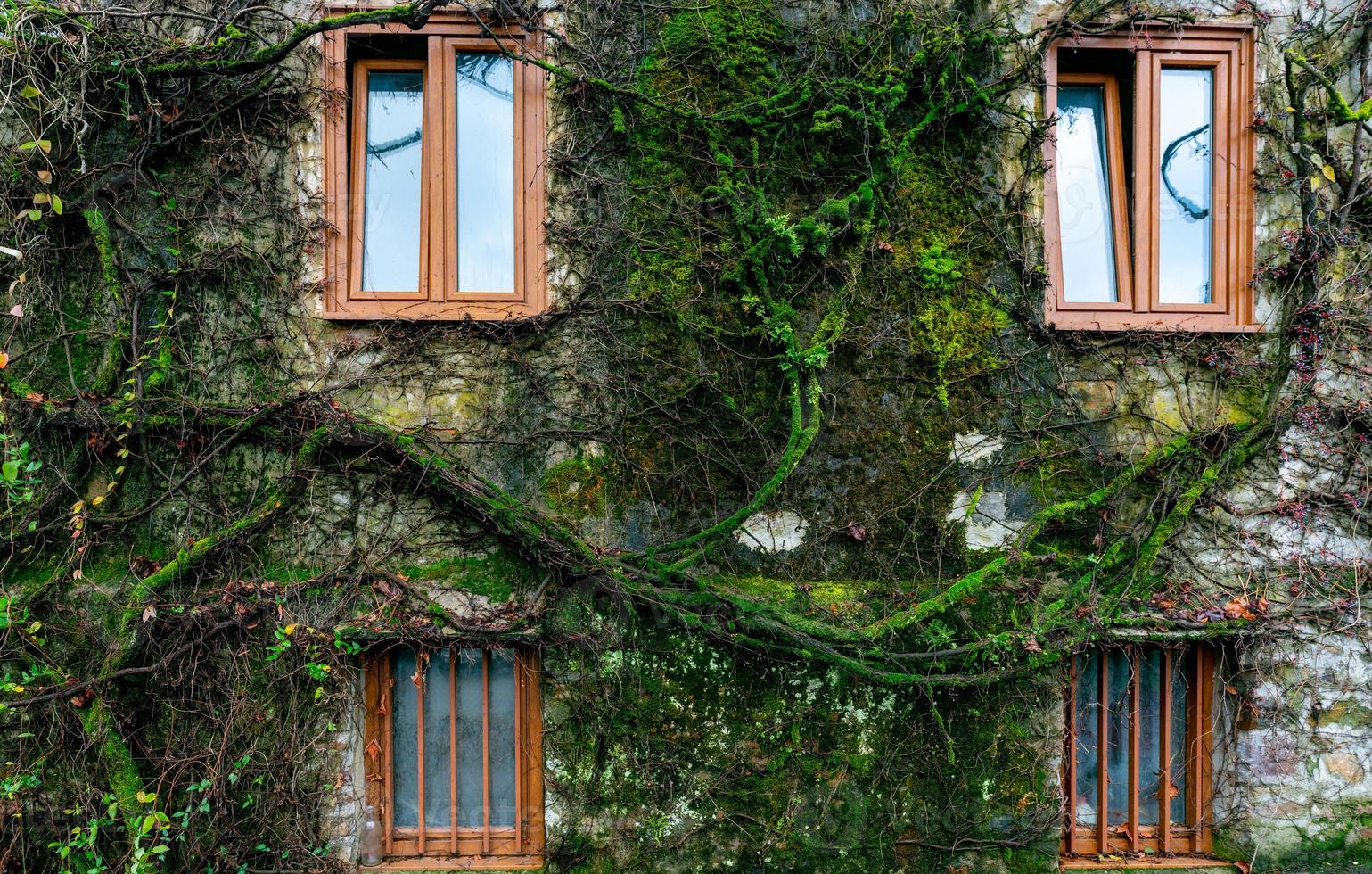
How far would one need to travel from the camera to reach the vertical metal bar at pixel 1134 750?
3.77 meters

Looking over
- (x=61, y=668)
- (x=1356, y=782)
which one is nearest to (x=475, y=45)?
(x=61, y=668)

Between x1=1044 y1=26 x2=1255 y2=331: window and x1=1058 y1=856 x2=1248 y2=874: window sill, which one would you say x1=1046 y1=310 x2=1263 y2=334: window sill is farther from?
x1=1058 y1=856 x2=1248 y2=874: window sill

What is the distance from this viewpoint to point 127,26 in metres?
3.60

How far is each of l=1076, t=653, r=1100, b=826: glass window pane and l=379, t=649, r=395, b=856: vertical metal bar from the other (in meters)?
3.58

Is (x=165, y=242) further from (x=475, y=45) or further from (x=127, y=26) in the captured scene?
(x=475, y=45)

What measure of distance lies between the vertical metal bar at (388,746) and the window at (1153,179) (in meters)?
3.99

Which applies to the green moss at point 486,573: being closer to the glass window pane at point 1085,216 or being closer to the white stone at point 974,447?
the white stone at point 974,447

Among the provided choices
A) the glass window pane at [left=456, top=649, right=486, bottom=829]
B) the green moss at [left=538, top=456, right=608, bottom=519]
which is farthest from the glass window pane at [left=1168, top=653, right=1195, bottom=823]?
the glass window pane at [left=456, top=649, right=486, bottom=829]

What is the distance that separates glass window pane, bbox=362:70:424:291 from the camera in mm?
3783

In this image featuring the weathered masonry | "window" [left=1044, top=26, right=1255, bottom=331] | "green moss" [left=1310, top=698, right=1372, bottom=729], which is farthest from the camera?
"window" [left=1044, top=26, right=1255, bottom=331]

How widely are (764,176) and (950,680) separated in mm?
2675

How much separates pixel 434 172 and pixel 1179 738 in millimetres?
4948

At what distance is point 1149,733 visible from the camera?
386cm

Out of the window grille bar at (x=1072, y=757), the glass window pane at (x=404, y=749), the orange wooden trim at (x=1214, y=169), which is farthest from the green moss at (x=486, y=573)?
the orange wooden trim at (x=1214, y=169)
